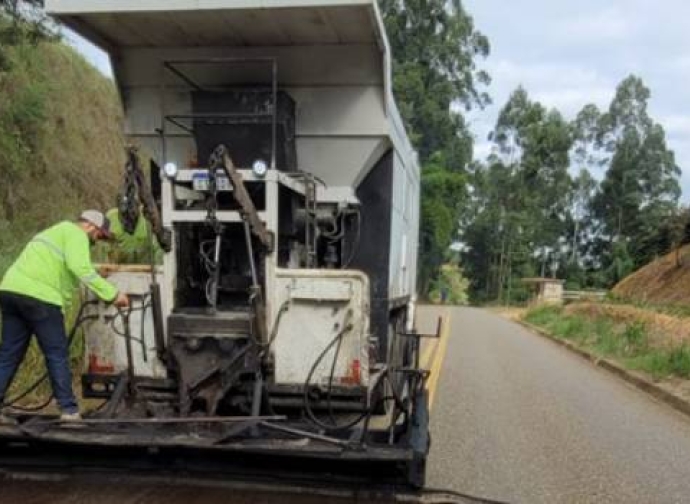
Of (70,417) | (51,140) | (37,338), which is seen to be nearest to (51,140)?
(51,140)

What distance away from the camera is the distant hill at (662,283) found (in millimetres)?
27938

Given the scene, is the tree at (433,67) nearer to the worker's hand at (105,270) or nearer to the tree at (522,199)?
the tree at (522,199)

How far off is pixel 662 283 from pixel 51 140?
2337cm

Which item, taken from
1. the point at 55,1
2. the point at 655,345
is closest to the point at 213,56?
the point at 55,1

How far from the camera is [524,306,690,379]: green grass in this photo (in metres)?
12.2

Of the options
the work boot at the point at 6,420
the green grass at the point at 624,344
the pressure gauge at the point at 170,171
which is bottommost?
the green grass at the point at 624,344

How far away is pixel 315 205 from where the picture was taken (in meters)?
6.50

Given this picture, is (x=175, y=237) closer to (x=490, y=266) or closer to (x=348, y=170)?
(x=348, y=170)

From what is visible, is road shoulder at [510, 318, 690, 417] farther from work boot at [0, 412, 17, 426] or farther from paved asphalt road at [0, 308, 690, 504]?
work boot at [0, 412, 17, 426]

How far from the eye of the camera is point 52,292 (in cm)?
552

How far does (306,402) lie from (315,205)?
67.0 inches

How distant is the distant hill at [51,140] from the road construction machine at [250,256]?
190 inches

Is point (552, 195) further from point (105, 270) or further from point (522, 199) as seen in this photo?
point (105, 270)

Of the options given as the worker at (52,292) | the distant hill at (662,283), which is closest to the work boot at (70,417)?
the worker at (52,292)
